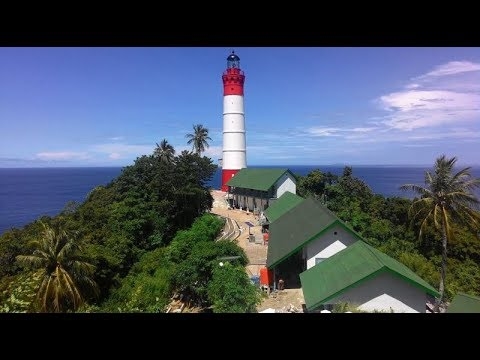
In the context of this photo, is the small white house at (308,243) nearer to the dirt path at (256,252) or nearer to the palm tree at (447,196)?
the dirt path at (256,252)

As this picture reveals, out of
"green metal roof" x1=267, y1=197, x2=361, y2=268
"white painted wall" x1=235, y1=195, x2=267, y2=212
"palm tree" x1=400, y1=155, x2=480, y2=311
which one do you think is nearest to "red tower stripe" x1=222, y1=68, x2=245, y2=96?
"white painted wall" x1=235, y1=195, x2=267, y2=212

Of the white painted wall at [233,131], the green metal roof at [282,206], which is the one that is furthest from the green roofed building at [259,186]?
the green metal roof at [282,206]

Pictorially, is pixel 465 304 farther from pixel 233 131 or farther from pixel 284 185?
pixel 233 131

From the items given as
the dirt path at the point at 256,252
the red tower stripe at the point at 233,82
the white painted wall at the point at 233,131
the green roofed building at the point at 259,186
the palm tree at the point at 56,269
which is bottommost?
the dirt path at the point at 256,252

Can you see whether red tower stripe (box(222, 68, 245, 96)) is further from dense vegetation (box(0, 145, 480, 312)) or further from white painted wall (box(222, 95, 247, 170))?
dense vegetation (box(0, 145, 480, 312))
